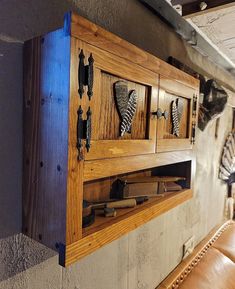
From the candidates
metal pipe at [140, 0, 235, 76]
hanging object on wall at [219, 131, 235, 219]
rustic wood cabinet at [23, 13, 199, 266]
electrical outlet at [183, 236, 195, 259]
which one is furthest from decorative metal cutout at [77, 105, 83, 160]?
hanging object on wall at [219, 131, 235, 219]

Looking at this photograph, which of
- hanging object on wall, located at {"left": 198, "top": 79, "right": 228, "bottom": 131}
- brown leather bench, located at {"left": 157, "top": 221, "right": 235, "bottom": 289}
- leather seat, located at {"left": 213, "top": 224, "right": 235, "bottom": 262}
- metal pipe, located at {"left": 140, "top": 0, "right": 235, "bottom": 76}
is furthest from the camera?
leather seat, located at {"left": 213, "top": 224, "right": 235, "bottom": 262}

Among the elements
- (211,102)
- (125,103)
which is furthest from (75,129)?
(211,102)

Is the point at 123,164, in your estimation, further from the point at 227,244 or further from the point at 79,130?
the point at 227,244

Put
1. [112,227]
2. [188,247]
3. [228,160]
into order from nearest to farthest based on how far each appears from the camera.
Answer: [112,227] < [188,247] < [228,160]

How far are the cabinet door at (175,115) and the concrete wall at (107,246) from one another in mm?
303

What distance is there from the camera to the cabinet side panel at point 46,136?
1.93ft

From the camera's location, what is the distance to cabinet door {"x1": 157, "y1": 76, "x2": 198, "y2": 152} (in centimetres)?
93

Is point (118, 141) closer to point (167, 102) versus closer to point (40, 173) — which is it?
point (40, 173)

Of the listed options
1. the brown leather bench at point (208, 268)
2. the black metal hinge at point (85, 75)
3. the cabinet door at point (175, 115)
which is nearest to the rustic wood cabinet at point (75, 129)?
the black metal hinge at point (85, 75)

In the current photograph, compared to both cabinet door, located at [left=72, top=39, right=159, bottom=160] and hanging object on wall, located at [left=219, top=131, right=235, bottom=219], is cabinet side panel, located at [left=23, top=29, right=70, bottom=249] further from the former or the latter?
hanging object on wall, located at [left=219, top=131, right=235, bottom=219]

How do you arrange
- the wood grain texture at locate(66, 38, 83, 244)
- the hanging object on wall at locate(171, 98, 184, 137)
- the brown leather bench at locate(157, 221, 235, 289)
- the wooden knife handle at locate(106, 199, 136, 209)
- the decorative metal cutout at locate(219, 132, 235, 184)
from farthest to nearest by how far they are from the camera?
the decorative metal cutout at locate(219, 132, 235, 184) → the brown leather bench at locate(157, 221, 235, 289) → the hanging object on wall at locate(171, 98, 184, 137) → the wooden knife handle at locate(106, 199, 136, 209) → the wood grain texture at locate(66, 38, 83, 244)

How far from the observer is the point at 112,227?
2.42ft

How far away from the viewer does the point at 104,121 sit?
2.31 feet

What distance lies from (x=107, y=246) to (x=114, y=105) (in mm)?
612
